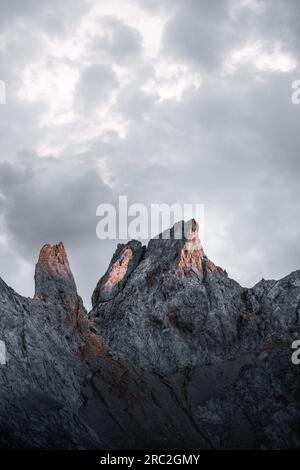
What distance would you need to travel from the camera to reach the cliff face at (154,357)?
10550cm

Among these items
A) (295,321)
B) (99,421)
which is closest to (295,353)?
(295,321)

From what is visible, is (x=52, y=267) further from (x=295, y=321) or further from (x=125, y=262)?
(x=295, y=321)

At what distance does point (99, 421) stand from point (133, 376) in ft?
60.9

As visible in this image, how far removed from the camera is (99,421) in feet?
354

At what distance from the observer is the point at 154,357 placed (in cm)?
13212

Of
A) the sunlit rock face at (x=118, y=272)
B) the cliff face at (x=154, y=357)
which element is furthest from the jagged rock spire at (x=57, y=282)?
the sunlit rock face at (x=118, y=272)

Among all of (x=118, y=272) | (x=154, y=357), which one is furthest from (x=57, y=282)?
(x=154, y=357)

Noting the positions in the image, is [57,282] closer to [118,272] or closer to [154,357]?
[118,272]

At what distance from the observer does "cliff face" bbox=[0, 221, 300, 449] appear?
106 m

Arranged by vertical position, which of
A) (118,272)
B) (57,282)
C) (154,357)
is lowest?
(154,357)

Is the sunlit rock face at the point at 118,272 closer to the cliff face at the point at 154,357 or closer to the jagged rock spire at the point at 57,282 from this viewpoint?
the cliff face at the point at 154,357

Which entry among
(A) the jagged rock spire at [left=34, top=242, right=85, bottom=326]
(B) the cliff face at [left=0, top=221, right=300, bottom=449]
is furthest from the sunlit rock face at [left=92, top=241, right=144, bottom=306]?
(A) the jagged rock spire at [left=34, top=242, right=85, bottom=326]

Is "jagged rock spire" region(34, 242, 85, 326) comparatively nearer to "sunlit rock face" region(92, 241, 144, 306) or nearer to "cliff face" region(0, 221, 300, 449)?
"cliff face" region(0, 221, 300, 449)
